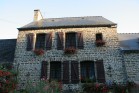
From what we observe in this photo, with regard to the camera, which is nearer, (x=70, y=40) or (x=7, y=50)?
(x=70, y=40)

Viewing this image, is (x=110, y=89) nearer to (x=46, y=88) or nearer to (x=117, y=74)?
(x=117, y=74)

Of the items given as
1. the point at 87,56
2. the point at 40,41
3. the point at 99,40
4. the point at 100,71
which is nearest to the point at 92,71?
the point at 100,71

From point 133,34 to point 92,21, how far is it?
342cm

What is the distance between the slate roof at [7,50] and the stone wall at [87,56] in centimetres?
81

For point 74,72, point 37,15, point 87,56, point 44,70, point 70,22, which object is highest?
point 37,15

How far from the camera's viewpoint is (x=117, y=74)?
46.6 ft

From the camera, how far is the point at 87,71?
14.7 metres

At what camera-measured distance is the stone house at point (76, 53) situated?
14.3 m

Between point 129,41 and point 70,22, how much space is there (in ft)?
14.9

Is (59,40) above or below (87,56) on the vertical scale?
above

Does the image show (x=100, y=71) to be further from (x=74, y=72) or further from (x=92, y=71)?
(x=74, y=72)

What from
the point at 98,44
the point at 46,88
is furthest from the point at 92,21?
the point at 46,88

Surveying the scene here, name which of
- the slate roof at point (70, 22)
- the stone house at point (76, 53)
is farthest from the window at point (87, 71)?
the slate roof at point (70, 22)

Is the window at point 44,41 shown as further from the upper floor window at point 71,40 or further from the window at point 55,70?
the window at point 55,70
